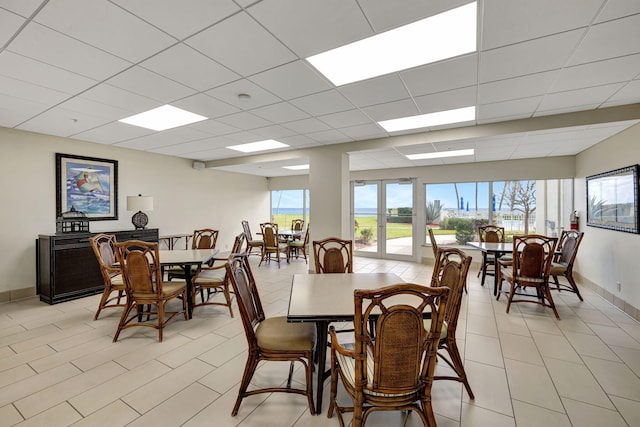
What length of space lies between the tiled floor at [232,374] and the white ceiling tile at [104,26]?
2.54 metres

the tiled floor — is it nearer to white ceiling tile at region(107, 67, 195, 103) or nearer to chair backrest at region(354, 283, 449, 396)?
chair backrest at region(354, 283, 449, 396)

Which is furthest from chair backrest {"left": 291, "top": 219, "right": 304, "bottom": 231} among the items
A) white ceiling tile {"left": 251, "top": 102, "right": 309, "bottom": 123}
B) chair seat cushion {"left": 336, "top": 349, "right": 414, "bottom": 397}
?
chair seat cushion {"left": 336, "top": 349, "right": 414, "bottom": 397}

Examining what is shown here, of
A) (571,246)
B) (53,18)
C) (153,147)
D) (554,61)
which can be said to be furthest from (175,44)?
(571,246)

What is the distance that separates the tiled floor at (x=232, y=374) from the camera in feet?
6.02

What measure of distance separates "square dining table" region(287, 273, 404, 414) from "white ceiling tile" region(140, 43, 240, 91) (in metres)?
1.95

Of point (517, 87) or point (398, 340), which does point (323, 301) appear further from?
point (517, 87)

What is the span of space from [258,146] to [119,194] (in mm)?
2813

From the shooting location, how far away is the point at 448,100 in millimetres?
3014

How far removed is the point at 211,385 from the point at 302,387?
27.9 inches

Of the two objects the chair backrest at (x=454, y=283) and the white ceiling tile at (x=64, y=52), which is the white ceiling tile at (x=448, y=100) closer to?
the chair backrest at (x=454, y=283)

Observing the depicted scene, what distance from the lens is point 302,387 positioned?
2.14 meters

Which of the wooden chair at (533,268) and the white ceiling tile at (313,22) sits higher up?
the white ceiling tile at (313,22)

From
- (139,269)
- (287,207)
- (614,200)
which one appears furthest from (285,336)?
(287,207)

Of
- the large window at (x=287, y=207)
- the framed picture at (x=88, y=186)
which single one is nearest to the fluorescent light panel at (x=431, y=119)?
the framed picture at (x=88, y=186)
